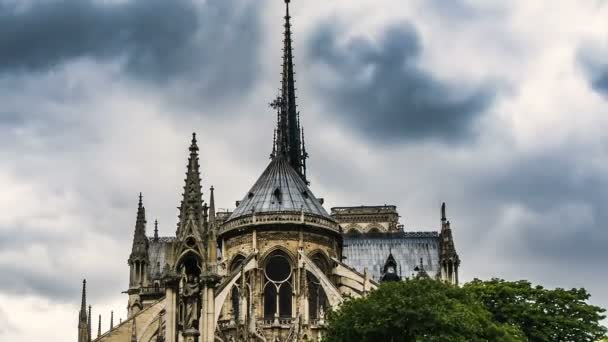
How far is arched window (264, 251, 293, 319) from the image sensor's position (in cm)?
7938

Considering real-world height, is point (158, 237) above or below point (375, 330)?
above

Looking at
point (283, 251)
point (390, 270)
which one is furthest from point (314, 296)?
point (390, 270)

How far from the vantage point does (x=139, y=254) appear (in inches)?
3647

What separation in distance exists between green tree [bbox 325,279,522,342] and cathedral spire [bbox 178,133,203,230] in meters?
19.5

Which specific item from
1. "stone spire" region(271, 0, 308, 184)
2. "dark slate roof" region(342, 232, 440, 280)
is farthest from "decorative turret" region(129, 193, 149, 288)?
"stone spire" region(271, 0, 308, 184)

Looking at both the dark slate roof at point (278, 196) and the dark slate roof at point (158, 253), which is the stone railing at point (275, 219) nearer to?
the dark slate roof at point (278, 196)

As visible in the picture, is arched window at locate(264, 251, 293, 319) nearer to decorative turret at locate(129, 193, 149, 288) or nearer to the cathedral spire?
decorative turret at locate(129, 193, 149, 288)

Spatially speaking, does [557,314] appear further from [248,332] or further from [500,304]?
[248,332]

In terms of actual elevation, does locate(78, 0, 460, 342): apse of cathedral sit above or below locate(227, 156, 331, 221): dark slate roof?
below

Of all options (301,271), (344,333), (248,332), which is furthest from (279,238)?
(344,333)

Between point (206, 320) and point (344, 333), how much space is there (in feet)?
75.1

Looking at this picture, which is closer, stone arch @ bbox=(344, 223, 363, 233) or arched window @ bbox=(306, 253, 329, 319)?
arched window @ bbox=(306, 253, 329, 319)

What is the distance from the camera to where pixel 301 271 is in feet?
258

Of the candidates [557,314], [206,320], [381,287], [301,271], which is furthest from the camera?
[301,271]
